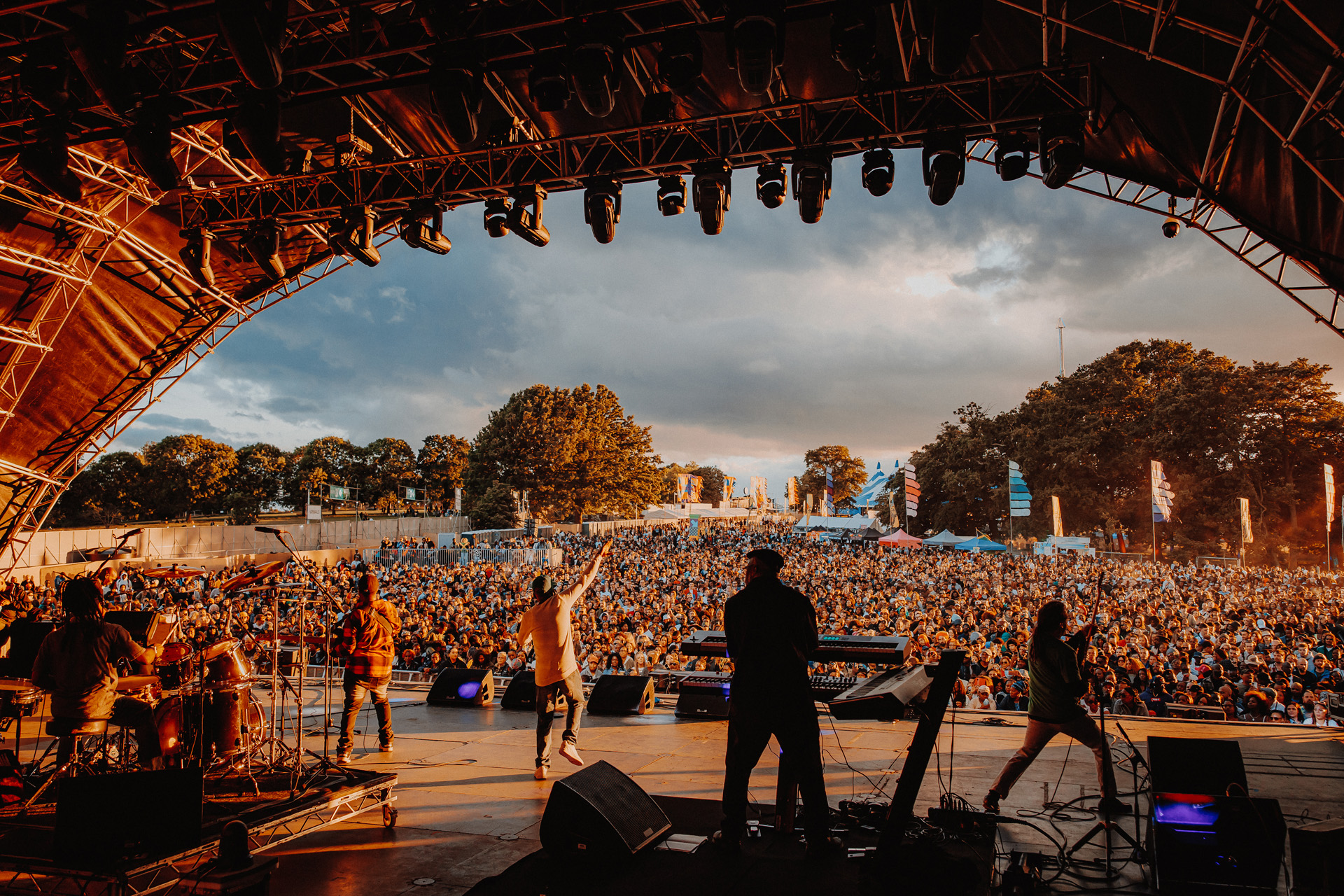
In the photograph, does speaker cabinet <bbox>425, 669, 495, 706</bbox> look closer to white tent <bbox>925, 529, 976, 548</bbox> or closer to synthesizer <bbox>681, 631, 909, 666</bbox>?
synthesizer <bbox>681, 631, 909, 666</bbox>

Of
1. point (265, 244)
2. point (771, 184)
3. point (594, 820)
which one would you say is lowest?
point (594, 820)

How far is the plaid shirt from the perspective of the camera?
468 cm

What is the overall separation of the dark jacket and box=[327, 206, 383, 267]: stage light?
252 inches

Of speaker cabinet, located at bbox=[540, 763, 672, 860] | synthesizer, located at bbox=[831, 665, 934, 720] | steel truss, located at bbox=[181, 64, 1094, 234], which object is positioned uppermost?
steel truss, located at bbox=[181, 64, 1094, 234]

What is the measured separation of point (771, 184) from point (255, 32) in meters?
4.14

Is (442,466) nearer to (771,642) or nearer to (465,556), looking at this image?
(465,556)

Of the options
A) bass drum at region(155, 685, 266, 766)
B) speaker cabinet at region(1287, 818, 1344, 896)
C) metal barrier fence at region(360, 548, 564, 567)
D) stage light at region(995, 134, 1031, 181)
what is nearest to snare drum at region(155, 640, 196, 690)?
A: bass drum at region(155, 685, 266, 766)

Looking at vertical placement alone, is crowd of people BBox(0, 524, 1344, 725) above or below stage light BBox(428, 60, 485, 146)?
below

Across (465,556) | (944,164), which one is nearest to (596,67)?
(944,164)

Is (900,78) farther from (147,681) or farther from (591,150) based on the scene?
(147,681)

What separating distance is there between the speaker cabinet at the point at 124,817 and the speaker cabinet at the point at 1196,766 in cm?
373

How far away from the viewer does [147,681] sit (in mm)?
4188

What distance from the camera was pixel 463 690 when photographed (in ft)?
23.9

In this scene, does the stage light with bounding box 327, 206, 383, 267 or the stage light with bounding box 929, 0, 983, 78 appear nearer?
the stage light with bounding box 929, 0, 983, 78
